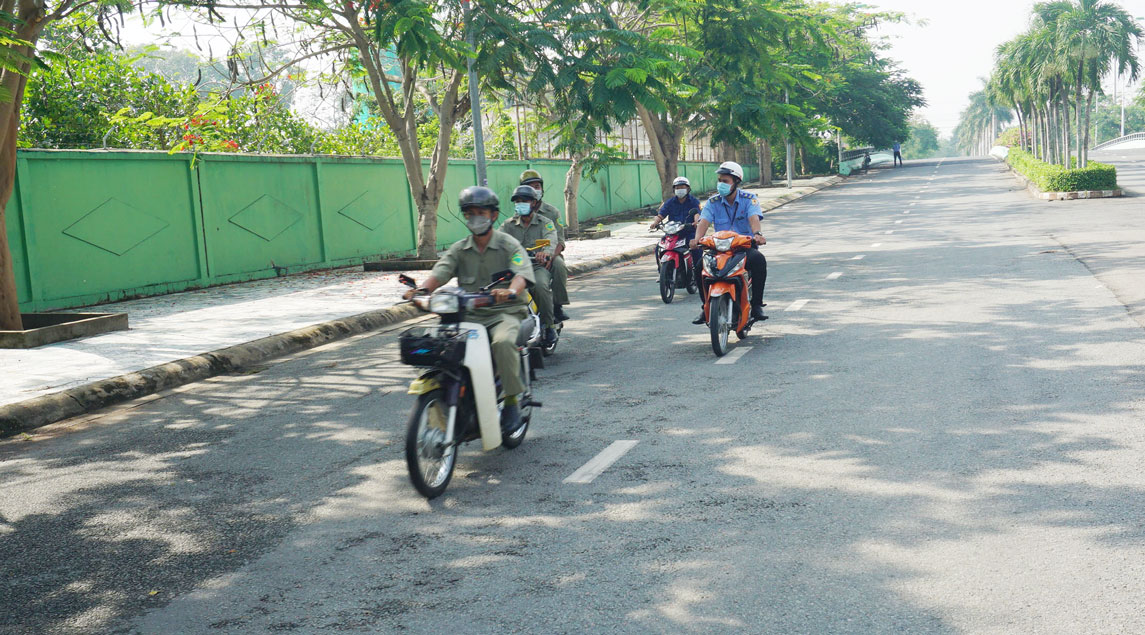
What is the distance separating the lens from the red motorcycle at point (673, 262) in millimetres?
13711

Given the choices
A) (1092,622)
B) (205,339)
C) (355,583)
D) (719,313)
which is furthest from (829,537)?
(205,339)

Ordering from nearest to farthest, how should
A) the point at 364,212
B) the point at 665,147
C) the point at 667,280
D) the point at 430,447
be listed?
1. the point at 430,447
2. the point at 667,280
3. the point at 364,212
4. the point at 665,147

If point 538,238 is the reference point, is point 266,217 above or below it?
above

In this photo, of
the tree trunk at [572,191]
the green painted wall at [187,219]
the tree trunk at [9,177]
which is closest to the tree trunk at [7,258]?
the tree trunk at [9,177]

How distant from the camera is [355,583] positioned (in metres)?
4.34

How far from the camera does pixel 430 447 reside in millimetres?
5531

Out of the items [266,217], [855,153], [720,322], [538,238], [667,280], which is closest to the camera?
[720,322]

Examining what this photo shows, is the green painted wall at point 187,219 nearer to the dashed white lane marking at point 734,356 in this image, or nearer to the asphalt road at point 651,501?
the asphalt road at point 651,501

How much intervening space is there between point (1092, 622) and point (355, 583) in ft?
9.09

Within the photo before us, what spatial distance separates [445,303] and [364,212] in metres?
15.6

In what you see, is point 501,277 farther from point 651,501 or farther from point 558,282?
point 558,282

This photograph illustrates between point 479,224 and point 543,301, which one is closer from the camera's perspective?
point 479,224

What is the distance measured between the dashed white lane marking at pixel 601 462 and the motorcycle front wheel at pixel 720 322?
3.09 metres

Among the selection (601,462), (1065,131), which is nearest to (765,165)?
(1065,131)
